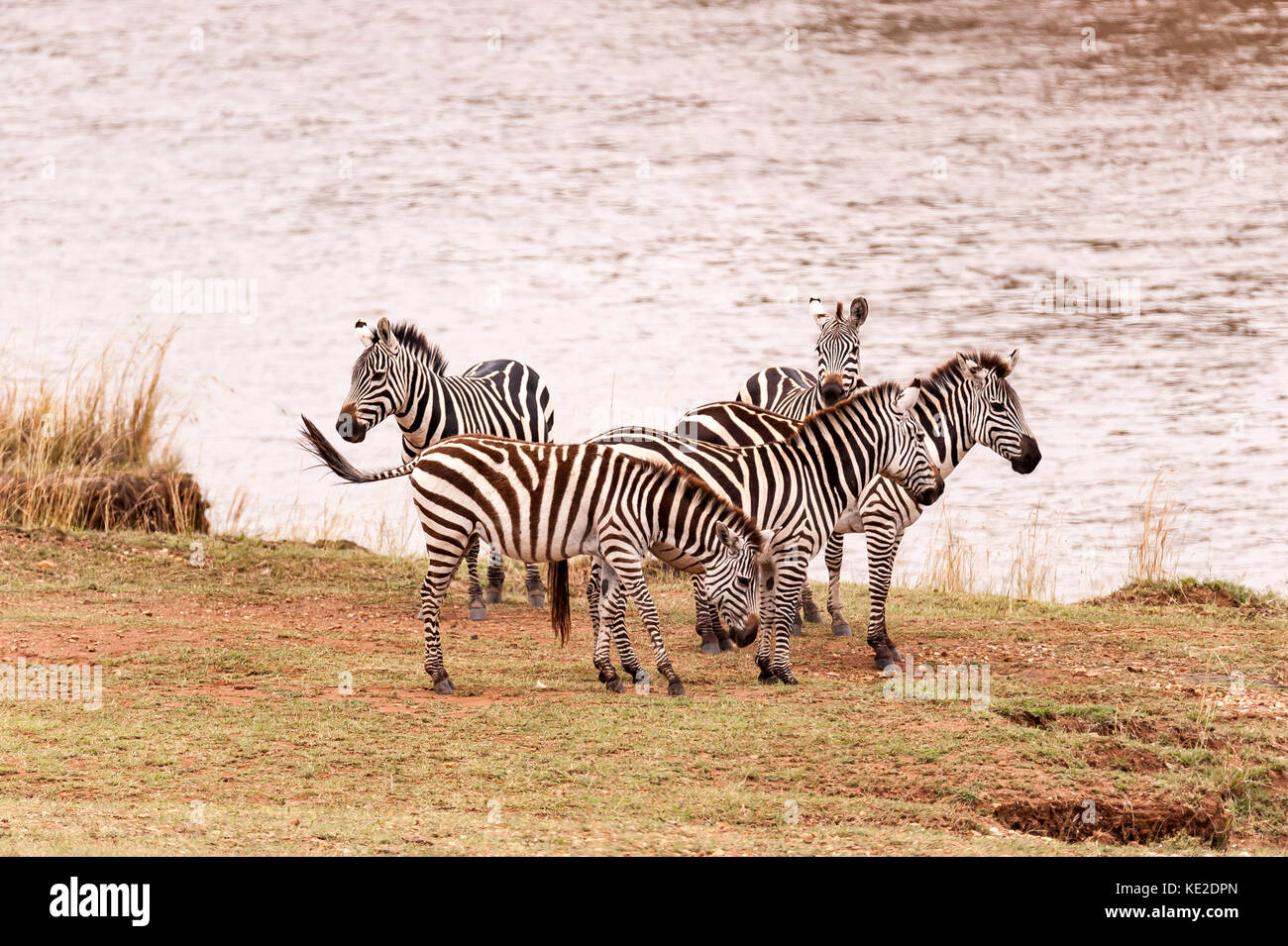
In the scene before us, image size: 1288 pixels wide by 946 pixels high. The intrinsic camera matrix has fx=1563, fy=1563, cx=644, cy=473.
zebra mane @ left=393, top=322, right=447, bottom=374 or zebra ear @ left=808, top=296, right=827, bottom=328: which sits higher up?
zebra ear @ left=808, top=296, right=827, bottom=328

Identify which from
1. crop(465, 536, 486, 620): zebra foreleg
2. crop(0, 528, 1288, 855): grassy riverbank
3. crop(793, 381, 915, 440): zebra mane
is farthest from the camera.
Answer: crop(465, 536, 486, 620): zebra foreleg

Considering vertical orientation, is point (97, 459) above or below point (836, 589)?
above

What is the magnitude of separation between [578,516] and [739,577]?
1.16 meters

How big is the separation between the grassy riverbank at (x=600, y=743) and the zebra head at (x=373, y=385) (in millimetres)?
1635

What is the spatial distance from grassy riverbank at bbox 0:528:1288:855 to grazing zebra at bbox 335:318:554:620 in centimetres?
144

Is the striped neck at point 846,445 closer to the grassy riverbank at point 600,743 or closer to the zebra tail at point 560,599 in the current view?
the grassy riverbank at point 600,743

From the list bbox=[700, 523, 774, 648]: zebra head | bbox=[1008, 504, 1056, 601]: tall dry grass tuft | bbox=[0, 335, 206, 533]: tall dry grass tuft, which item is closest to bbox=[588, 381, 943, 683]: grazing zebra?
bbox=[700, 523, 774, 648]: zebra head

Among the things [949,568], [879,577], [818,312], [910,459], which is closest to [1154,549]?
[949,568]

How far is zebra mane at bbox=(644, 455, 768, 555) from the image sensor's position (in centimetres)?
1013

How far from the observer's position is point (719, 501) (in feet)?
33.3

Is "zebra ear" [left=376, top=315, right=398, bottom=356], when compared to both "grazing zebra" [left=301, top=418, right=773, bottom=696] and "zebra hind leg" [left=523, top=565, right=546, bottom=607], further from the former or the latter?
"grazing zebra" [left=301, top=418, right=773, bottom=696]

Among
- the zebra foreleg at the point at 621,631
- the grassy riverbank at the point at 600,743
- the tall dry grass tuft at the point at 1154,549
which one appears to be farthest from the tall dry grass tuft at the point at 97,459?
the tall dry grass tuft at the point at 1154,549

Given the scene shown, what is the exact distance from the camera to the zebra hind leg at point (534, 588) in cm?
1384

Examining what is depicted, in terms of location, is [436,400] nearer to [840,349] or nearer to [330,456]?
[330,456]
